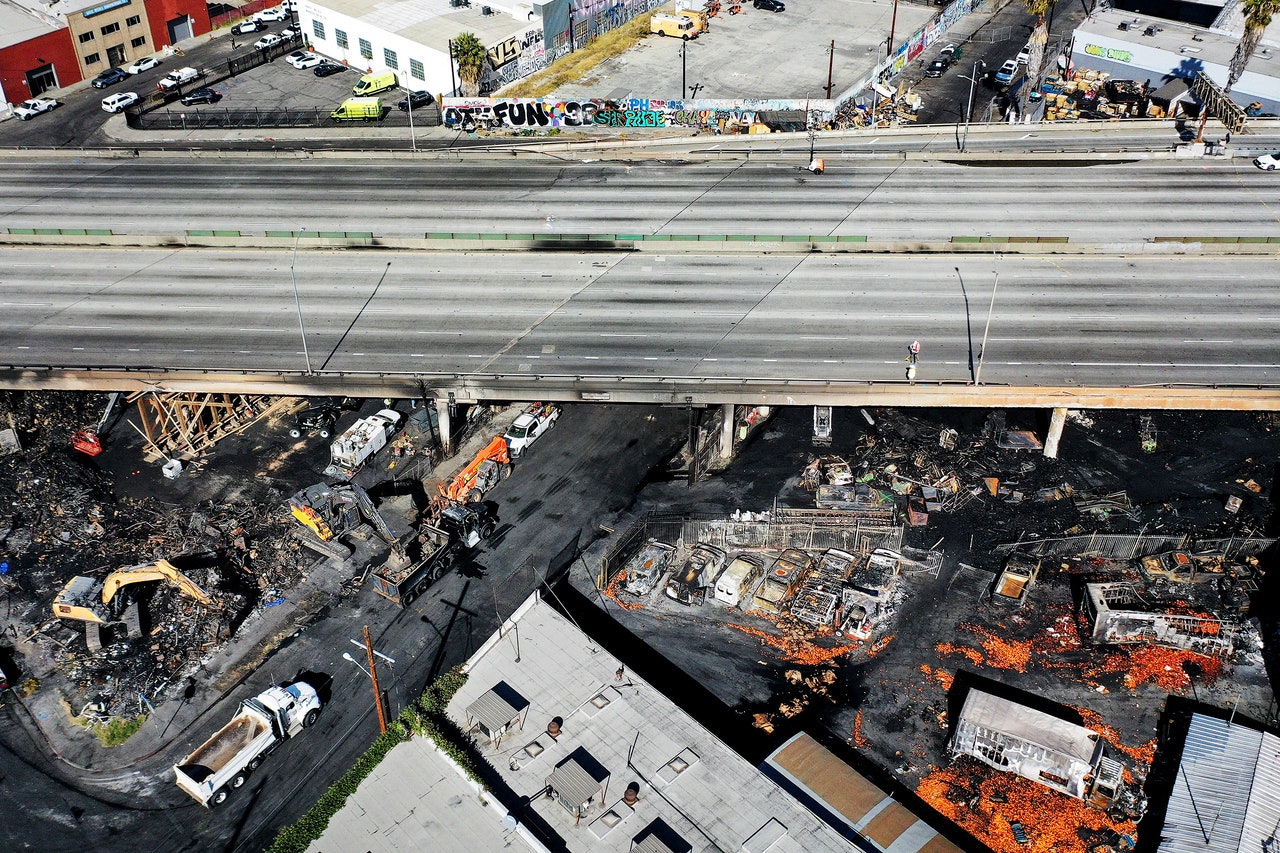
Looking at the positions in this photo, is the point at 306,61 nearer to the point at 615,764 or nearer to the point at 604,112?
the point at 604,112

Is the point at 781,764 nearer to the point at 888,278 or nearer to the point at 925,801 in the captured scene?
the point at 925,801

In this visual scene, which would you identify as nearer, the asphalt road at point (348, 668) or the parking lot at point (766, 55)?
the asphalt road at point (348, 668)

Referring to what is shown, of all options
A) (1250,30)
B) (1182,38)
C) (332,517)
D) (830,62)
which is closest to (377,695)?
(332,517)

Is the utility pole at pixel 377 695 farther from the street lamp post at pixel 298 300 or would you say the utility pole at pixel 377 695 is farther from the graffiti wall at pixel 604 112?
the graffiti wall at pixel 604 112

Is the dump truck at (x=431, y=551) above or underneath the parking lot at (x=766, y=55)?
underneath

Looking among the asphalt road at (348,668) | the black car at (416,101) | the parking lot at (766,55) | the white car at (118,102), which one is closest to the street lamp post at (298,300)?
the asphalt road at (348,668)

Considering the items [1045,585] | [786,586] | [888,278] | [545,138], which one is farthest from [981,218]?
[545,138]
